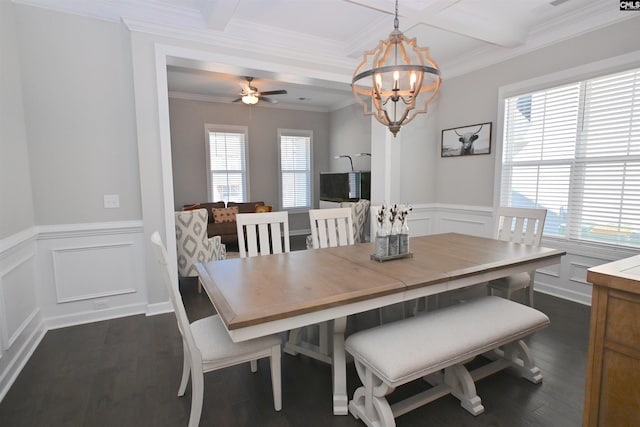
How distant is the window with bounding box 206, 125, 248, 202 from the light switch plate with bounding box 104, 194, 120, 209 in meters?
3.55

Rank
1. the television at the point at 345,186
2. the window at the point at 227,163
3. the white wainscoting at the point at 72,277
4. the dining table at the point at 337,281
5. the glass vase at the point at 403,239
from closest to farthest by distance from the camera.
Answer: the dining table at the point at 337,281
the glass vase at the point at 403,239
the white wainscoting at the point at 72,277
the television at the point at 345,186
the window at the point at 227,163

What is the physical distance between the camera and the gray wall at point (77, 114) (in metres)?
2.69

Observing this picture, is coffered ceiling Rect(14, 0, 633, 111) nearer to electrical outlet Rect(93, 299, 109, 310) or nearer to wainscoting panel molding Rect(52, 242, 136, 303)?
wainscoting panel molding Rect(52, 242, 136, 303)

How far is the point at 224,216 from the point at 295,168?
81.8 inches

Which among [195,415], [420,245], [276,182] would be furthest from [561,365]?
[276,182]

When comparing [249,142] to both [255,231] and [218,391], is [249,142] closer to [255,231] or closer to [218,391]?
[255,231]

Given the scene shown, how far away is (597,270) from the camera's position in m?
1.13

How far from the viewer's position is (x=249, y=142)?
6848mm

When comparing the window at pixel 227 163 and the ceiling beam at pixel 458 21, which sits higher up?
the ceiling beam at pixel 458 21

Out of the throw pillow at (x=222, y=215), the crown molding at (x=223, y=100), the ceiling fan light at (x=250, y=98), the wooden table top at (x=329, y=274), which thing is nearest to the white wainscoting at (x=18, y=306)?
the wooden table top at (x=329, y=274)

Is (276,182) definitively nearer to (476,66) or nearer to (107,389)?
(476,66)

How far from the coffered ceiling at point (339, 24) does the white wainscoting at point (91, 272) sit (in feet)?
5.91

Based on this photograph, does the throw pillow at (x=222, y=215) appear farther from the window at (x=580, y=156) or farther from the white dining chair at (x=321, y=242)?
the window at (x=580, y=156)

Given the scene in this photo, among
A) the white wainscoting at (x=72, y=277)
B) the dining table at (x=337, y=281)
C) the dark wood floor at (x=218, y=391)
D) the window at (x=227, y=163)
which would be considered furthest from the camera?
the window at (x=227, y=163)
